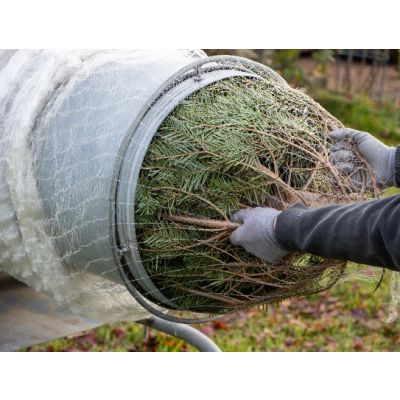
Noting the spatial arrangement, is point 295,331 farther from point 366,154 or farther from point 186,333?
point 366,154

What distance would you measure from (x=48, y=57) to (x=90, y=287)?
656mm

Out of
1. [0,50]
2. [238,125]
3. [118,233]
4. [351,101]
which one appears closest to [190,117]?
[238,125]

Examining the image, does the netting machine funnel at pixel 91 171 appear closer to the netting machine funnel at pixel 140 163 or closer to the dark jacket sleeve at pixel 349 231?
the netting machine funnel at pixel 140 163

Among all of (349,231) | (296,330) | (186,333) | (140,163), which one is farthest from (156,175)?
(296,330)

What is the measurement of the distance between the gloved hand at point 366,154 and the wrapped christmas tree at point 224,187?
0.04 meters

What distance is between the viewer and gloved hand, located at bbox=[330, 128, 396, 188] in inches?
70.1

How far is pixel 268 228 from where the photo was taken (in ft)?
5.18

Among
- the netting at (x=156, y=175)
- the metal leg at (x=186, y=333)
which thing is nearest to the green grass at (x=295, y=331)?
the metal leg at (x=186, y=333)

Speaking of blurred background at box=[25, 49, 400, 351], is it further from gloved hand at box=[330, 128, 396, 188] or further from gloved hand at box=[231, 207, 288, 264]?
gloved hand at box=[231, 207, 288, 264]

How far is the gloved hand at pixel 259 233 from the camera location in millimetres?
1586

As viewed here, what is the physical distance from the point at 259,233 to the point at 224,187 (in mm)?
146

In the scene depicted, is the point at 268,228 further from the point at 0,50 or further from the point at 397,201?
the point at 0,50

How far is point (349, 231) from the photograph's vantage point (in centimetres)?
148

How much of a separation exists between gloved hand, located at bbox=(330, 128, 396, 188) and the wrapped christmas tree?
4cm
